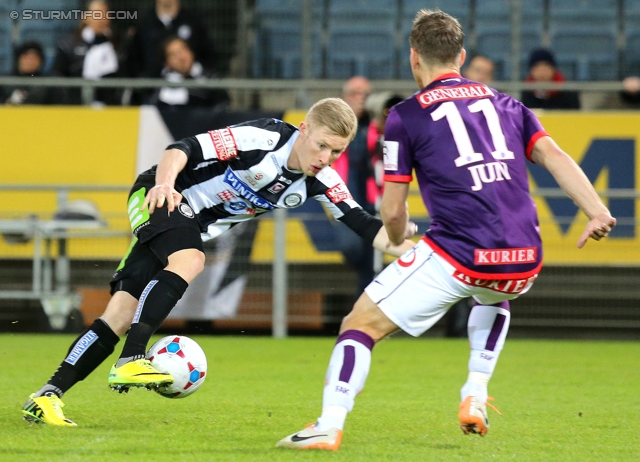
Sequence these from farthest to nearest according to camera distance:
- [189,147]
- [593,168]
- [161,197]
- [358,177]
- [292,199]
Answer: [593,168] → [358,177] → [292,199] → [189,147] → [161,197]

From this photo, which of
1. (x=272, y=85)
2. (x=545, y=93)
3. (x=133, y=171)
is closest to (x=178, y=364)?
(x=133, y=171)

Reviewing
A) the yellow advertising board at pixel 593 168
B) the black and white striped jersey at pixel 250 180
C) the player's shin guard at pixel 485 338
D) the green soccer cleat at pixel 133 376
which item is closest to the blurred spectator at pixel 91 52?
the yellow advertising board at pixel 593 168

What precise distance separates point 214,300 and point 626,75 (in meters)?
5.65

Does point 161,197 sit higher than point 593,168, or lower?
higher

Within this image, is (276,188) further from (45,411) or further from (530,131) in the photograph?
(45,411)

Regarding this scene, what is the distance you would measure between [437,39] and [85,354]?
2.30 metres

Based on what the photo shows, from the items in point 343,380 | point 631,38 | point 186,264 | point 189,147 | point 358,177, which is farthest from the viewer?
point 631,38

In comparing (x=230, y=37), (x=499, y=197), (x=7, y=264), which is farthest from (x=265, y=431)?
(x=230, y=37)

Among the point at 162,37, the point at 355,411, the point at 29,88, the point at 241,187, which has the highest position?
the point at 162,37

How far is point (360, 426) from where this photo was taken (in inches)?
197

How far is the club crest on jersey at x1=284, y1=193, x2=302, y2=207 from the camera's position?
5.28 m

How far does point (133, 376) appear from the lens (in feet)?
14.5

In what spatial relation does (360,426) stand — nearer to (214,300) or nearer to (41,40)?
(214,300)

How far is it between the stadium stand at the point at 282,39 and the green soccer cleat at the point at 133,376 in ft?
26.9
